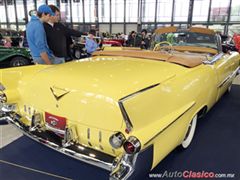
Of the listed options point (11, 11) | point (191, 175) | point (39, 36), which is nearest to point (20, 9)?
point (11, 11)

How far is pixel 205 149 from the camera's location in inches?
99.5

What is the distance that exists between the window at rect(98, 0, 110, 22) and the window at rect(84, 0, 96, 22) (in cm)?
79

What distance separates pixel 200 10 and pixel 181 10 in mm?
1564

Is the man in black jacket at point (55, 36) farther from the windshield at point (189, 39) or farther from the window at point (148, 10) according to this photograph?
the window at point (148, 10)

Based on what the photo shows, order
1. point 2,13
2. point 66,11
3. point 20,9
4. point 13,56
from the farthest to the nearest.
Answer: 1. point 2,13
2. point 20,9
3. point 66,11
4. point 13,56

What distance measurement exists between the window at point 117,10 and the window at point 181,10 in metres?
5.13

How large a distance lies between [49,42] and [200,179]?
2.77m

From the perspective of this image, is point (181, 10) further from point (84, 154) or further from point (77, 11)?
point (84, 154)

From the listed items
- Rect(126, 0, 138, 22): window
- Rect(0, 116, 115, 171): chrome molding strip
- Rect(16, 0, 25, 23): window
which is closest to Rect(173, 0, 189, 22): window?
Rect(126, 0, 138, 22): window

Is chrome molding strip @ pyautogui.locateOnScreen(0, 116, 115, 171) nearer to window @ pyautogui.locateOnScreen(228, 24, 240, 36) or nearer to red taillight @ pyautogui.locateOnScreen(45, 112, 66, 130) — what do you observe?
red taillight @ pyautogui.locateOnScreen(45, 112, 66, 130)

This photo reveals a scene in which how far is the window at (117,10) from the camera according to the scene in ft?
67.9

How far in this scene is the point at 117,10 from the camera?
68.7ft

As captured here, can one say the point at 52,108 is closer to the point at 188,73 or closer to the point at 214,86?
the point at 188,73

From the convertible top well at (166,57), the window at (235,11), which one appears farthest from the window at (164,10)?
the convertible top well at (166,57)
